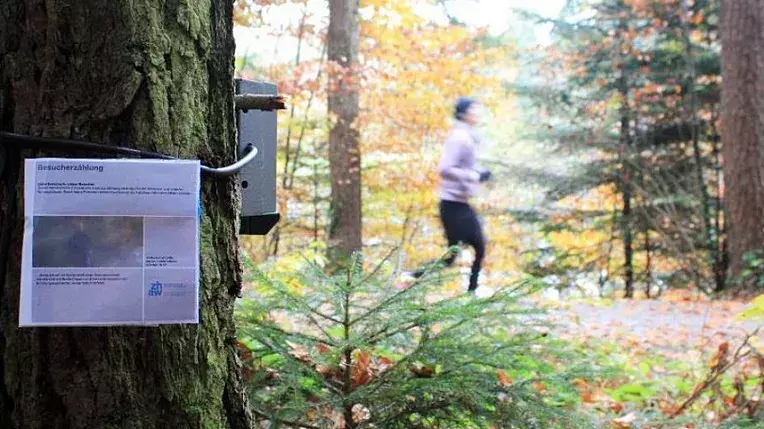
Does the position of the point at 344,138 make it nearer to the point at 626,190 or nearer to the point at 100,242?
the point at 626,190

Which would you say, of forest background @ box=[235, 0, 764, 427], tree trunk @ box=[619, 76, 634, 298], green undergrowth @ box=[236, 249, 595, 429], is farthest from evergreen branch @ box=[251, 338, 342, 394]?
tree trunk @ box=[619, 76, 634, 298]

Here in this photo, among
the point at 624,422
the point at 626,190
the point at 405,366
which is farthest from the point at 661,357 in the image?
the point at 626,190

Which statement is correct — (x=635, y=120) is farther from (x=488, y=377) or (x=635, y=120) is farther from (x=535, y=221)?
(x=488, y=377)

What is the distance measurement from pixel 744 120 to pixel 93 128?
8589 mm

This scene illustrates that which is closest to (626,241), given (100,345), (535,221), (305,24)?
(535,221)

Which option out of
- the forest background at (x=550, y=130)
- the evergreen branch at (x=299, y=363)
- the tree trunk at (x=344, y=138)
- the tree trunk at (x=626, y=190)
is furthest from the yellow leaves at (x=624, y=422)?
the tree trunk at (x=626, y=190)

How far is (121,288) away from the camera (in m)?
1.12

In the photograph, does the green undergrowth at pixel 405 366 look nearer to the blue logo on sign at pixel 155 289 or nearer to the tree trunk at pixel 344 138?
the blue logo on sign at pixel 155 289

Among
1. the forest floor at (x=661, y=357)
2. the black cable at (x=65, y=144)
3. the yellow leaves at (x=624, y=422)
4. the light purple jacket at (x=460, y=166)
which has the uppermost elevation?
the black cable at (x=65, y=144)

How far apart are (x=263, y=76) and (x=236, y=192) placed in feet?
28.7

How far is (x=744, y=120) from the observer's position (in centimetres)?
816

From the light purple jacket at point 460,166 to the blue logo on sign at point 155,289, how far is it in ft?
14.6

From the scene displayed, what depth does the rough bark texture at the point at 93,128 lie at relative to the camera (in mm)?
1146

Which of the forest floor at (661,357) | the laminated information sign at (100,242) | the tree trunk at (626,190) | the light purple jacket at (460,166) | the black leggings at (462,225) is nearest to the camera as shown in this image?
the laminated information sign at (100,242)
